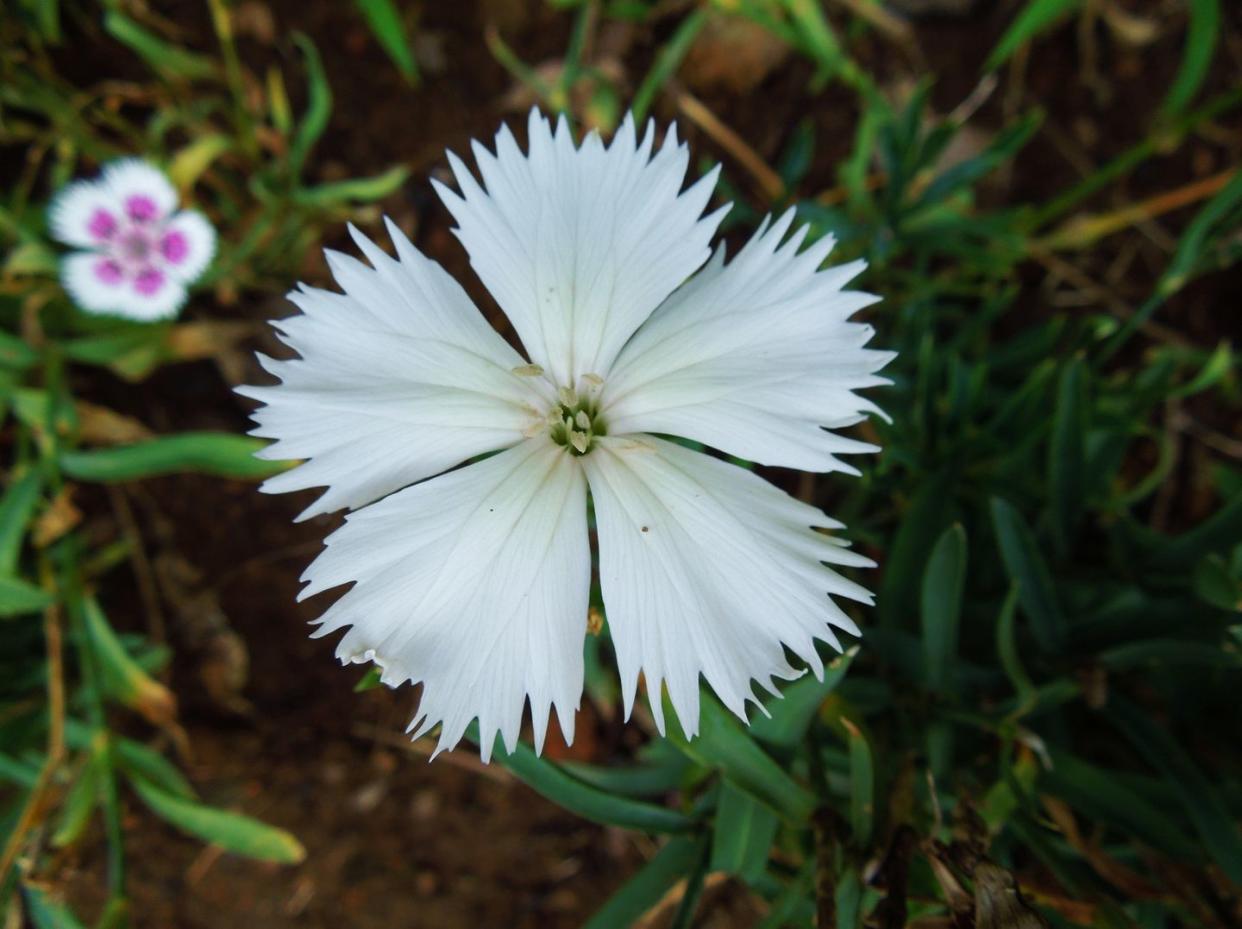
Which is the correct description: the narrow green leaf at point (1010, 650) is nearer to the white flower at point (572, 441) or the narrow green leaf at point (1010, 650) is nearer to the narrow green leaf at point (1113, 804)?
the narrow green leaf at point (1113, 804)

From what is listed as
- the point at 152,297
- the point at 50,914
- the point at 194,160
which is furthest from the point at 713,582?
the point at 194,160

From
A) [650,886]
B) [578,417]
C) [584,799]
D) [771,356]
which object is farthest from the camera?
[650,886]

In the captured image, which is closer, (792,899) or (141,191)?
(792,899)

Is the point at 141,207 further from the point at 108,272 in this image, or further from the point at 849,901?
the point at 849,901

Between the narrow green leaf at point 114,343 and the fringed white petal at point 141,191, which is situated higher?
the fringed white petal at point 141,191

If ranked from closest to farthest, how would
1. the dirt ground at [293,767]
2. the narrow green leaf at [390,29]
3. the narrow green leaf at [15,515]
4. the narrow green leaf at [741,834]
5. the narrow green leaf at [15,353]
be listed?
1. the narrow green leaf at [741,834]
2. the narrow green leaf at [15,515]
3. the narrow green leaf at [15,353]
4. the narrow green leaf at [390,29]
5. the dirt ground at [293,767]

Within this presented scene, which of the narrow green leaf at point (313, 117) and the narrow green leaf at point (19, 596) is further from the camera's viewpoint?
the narrow green leaf at point (313, 117)

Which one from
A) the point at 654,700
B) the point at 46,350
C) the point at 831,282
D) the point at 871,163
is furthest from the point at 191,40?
the point at 654,700

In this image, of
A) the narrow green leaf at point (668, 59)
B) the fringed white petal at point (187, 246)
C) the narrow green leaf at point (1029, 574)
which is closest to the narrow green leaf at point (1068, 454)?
the narrow green leaf at point (1029, 574)

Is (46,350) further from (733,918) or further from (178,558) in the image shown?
(733,918)
